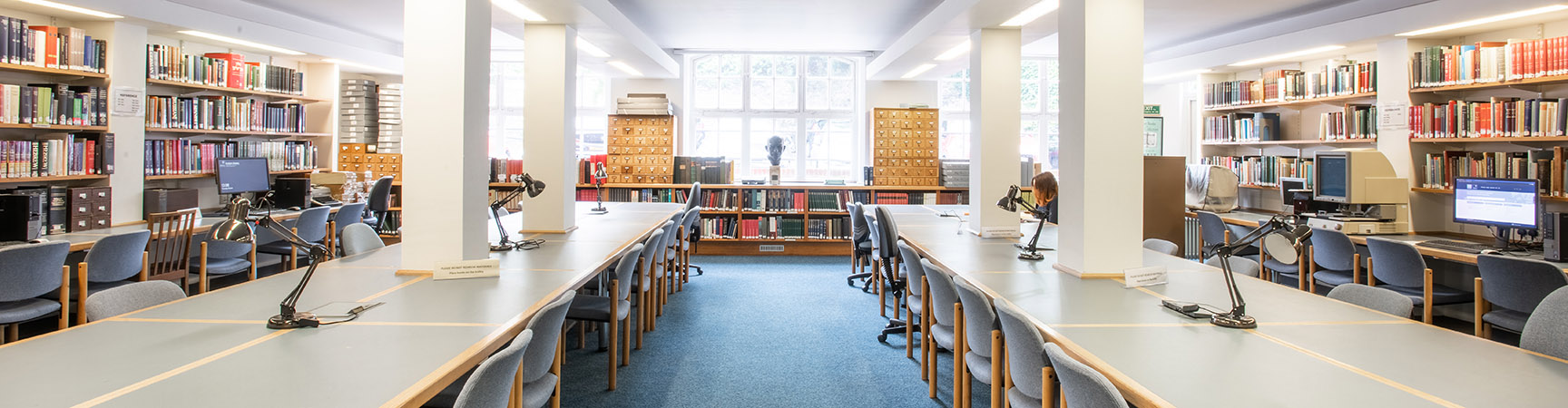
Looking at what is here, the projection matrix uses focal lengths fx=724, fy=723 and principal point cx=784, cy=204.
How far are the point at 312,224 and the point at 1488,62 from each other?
27.0 feet

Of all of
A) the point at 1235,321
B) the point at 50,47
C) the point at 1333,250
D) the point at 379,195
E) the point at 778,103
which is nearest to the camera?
the point at 1235,321

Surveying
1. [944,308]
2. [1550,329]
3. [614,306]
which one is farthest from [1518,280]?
[614,306]

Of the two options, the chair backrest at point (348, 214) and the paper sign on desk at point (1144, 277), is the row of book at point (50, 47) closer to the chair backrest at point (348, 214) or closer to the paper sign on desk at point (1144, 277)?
the chair backrest at point (348, 214)

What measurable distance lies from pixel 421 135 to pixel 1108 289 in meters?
2.99

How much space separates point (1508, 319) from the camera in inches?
138

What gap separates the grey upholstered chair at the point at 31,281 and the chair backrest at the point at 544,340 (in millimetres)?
2782

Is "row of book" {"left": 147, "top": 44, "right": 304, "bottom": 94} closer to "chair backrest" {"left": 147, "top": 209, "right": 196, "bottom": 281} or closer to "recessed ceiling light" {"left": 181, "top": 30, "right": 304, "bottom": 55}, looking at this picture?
"recessed ceiling light" {"left": 181, "top": 30, "right": 304, "bottom": 55}

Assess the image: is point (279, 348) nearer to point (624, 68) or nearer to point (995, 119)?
point (995, 119)

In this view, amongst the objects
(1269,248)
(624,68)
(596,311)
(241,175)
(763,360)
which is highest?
(624,68)

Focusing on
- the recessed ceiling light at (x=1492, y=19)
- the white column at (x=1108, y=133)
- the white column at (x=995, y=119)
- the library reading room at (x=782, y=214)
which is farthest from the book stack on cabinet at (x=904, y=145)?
the white column at (x=1108, y=133)

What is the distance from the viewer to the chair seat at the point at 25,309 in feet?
10.8

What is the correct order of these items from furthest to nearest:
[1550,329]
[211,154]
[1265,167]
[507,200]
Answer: [1265,167] < [211,154] < [507,200] < [1550,329]

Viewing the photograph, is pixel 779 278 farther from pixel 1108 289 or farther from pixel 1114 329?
pixel 1114 329

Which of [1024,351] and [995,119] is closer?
[1024,351]
